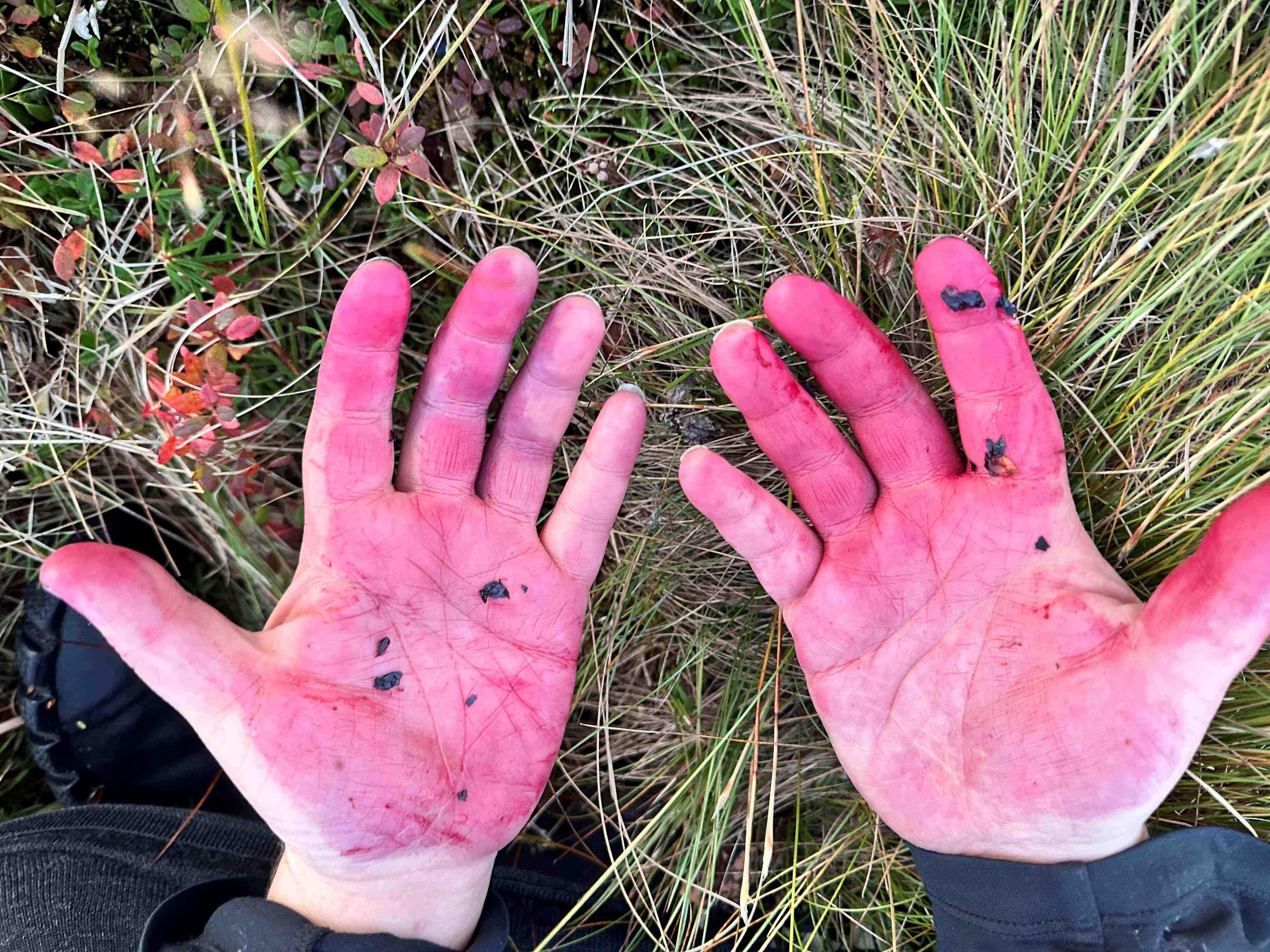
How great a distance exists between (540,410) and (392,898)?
1123mm

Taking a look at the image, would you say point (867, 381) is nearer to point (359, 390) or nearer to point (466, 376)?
point (466, 376)

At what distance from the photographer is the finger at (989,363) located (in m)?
1.68

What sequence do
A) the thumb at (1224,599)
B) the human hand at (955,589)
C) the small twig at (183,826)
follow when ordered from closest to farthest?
the thumb at (1224,599), the human hand at (955,589), the small twig at (183,826)

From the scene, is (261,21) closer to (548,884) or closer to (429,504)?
(429,504)

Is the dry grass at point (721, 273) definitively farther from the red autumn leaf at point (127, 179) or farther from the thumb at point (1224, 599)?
the thumb at point (1224, 599)

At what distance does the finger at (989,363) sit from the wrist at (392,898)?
1.47m

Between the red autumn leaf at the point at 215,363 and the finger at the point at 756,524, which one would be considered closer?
the finger at the point at 756,524

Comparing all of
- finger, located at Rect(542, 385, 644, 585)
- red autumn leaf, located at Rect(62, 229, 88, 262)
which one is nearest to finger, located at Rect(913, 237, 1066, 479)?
finger, located at Rect(542, 385, 644, 585)

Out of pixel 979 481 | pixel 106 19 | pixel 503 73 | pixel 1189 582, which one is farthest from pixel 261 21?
pixel 1189 582

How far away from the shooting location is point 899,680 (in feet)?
5.85

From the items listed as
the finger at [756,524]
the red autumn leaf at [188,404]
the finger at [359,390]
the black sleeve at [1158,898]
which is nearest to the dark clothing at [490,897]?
the black sleeve at [1158,898]

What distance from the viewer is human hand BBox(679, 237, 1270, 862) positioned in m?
1.56

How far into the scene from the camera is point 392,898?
5.87ft

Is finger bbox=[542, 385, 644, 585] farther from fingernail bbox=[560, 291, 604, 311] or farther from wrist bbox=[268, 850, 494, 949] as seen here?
wrist bbox=[268, 850, 494, 949]
